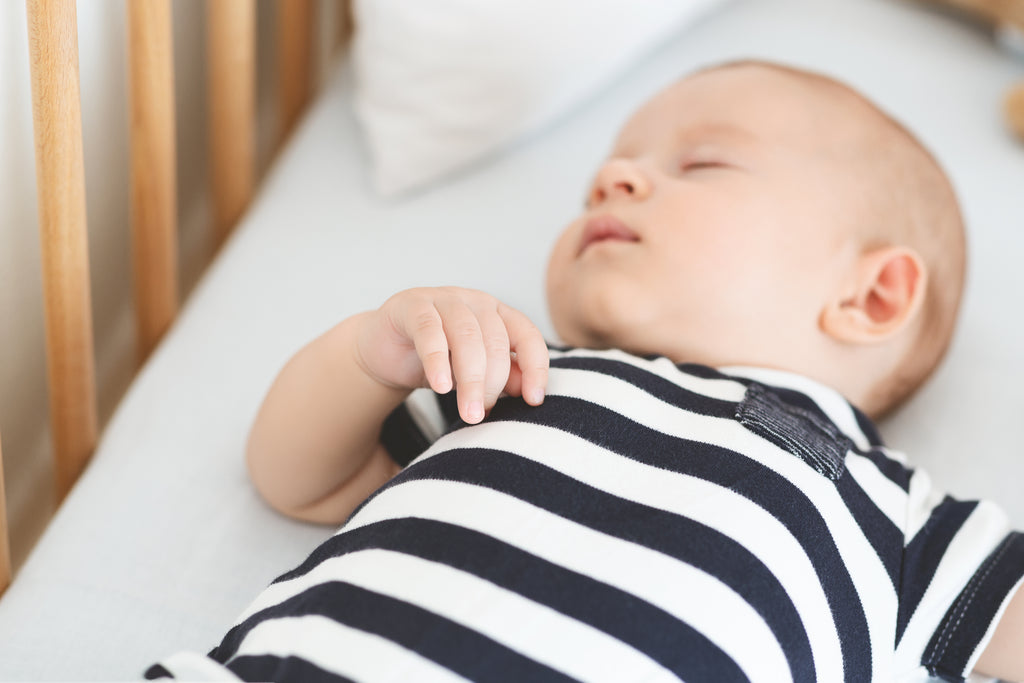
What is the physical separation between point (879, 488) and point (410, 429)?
1.13 feet

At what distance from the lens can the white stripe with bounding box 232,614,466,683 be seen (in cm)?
56

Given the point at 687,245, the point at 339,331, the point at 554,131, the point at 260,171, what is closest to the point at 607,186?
the point at 687,245

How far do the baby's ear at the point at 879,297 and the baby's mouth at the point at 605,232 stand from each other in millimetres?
166

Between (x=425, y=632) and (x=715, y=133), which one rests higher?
(x=715, y=133)

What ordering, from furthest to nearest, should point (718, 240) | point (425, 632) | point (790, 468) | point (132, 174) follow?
point (132, 174) → point (718, 240) → point (790, 468) → point (425, 632)

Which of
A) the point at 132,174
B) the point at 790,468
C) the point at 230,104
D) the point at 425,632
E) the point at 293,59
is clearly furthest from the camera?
the point at 293,59

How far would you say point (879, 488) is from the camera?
0.72 metres

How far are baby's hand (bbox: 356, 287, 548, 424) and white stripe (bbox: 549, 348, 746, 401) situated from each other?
0.16ft

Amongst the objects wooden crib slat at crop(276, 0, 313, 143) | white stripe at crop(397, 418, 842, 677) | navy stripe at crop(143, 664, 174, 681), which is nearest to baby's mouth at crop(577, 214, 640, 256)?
white stripe at crop(397, 418, 842, 677)

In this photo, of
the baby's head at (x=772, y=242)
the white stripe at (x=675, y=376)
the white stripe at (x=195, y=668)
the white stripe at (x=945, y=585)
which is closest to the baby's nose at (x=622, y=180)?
the baby's head at (x=772, y=242)

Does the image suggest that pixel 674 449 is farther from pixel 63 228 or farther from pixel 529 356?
pixel 63 228

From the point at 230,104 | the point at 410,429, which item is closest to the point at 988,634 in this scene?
the point at 410,429

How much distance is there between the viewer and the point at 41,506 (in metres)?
0.97

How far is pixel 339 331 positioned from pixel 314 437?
0.26 feet
